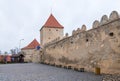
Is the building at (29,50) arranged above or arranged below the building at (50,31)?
below

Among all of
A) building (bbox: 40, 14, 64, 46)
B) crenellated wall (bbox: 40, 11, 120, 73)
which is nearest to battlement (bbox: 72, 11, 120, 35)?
crenellated wall (bbox: 40, 11, 120, 73)

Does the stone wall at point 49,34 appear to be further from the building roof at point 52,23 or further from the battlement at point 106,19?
the battlement at point 106,19

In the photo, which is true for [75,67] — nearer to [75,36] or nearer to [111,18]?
[75,36]

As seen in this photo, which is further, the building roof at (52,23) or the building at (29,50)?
the building at (29,50)

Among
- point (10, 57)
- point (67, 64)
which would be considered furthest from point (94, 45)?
point (10, 57)

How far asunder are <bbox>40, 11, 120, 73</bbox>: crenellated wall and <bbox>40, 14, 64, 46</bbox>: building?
20546mm

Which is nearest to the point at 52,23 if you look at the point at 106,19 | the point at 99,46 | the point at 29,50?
the point at 29,50

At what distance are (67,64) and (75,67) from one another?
7.44 feet

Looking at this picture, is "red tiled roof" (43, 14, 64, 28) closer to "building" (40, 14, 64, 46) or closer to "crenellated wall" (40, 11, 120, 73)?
"building" (40, 14, 64, 46)

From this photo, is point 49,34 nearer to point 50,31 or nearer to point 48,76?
point 50,31

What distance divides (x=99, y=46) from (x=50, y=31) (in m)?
25.9

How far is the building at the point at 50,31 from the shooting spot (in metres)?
35.6

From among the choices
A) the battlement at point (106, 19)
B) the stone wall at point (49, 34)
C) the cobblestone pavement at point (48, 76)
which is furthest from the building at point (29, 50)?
the battlement at point (106, 19)

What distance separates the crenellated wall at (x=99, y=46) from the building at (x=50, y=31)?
809 inches
